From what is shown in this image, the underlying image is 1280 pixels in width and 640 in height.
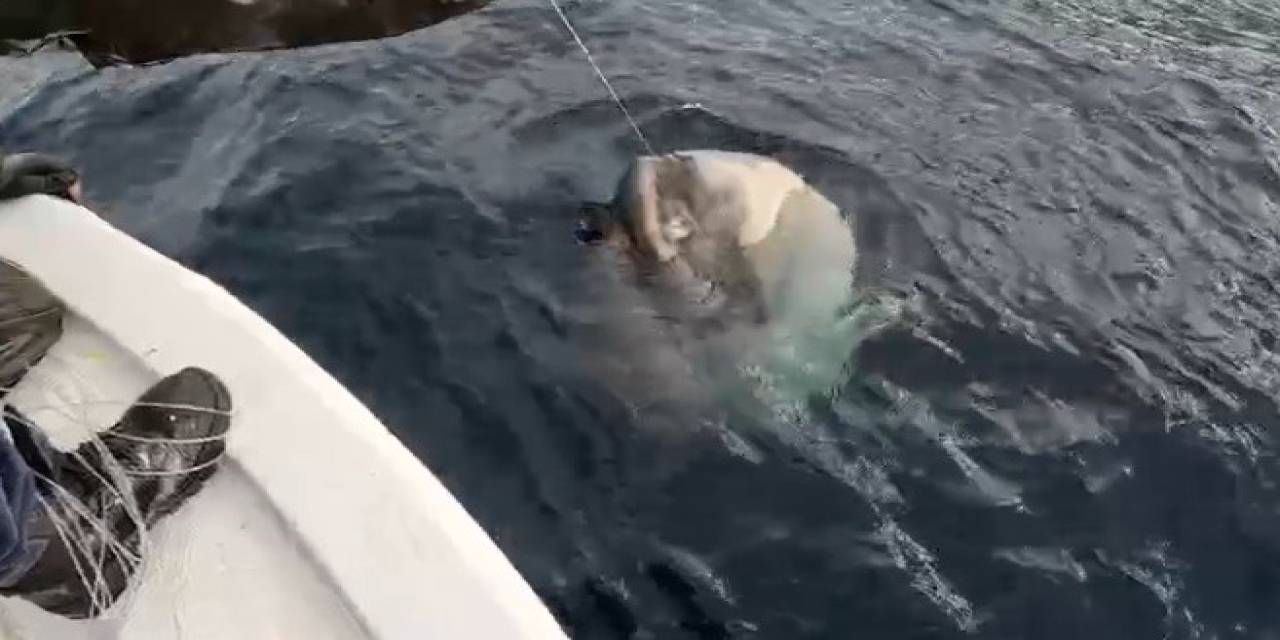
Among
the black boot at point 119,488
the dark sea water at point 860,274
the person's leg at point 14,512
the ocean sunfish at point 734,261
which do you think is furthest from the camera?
the ocean sunfish at point 734,261

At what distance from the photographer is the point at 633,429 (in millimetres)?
4773

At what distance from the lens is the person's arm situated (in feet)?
13.2

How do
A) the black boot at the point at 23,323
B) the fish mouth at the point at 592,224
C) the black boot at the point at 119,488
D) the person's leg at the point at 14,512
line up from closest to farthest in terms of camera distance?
the person's leg at the point at 14,512, the black boot at the point at 119,488, the black boot at the point at 23,323, the fish mouth at the point at 592,224

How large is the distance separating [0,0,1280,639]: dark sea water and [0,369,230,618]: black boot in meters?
1.35

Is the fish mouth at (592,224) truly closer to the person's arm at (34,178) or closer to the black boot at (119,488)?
the person's arm at (34,178)

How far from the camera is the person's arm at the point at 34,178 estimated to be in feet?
13.2

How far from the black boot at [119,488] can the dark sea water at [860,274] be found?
1.35 metres

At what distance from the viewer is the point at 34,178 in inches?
160

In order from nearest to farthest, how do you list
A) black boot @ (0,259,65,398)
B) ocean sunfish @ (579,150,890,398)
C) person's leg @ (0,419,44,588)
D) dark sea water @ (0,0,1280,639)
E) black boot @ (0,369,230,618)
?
person's leg @ (0,419,44,588)
black boot @ (0,369,230,618)
black boot @ (0,259,65,398)
dark sea water @ (0,0,1280,639)
ocean sunfish @ (579,150,890,398)

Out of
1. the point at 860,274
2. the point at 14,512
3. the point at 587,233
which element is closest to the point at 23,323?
the point at 14,512

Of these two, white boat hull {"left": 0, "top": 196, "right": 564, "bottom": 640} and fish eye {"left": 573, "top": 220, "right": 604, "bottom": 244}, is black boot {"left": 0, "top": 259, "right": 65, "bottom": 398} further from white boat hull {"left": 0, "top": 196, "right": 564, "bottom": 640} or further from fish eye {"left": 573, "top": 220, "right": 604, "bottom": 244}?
fish eye {"left": 573, "top": 220, "right": 604, "bottom": 244}

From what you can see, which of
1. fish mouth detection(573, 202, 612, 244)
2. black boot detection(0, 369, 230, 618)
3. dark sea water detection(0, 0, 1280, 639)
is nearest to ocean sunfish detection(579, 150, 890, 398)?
fish mouth detection(573, 202, 612, 244)

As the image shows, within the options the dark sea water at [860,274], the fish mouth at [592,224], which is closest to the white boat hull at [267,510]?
the dark sea water at [860,274]

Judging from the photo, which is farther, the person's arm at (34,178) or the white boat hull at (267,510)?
the person's arm at (34,178)
